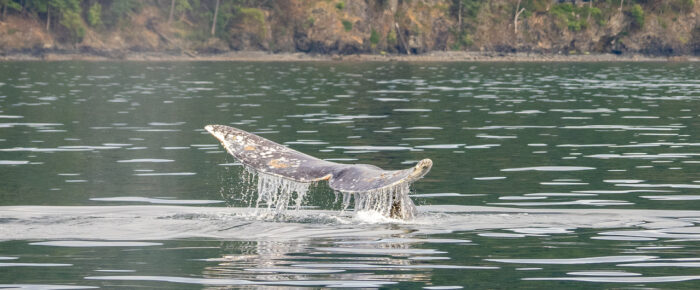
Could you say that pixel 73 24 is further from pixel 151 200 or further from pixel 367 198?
pixel 367 198

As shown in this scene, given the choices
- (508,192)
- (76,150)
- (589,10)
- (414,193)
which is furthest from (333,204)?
(589,10)

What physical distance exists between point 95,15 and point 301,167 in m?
134

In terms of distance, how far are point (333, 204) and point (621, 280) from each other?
27.1ft

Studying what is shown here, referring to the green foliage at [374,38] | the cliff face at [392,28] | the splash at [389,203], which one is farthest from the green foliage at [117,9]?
the splash at [389,203]

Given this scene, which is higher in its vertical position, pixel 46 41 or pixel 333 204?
pixel 333 204

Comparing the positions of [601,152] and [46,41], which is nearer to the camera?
[601,152]

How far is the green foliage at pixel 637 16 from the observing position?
491 feet

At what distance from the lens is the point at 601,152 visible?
29391 millimetres

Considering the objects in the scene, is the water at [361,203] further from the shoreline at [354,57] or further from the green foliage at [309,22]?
the green foliage at [309,22]

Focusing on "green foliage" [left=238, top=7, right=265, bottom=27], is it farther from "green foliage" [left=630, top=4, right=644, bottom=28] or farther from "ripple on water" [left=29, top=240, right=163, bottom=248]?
"ripple on water" [left=29, top=240, right=163, bottom=248]

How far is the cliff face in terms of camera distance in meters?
146

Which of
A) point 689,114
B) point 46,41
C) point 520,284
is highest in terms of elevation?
point 520,284

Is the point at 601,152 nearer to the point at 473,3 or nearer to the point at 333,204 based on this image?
the point at 333,204

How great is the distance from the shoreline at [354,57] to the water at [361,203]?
95.0 meters
